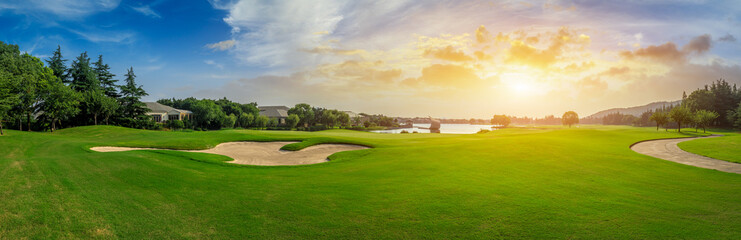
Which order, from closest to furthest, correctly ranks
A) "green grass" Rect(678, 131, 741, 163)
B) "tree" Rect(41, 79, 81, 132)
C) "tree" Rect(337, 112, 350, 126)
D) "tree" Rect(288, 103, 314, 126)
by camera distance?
"green grass" Rect(678, 131, 741, 163)
"tree" Rect(41, 79, 81, 132)
"tree" Rect(288, 103, 314, 126)
"tree" Rect(337, 112, 350, 126)

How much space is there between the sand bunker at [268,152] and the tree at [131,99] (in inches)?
1686

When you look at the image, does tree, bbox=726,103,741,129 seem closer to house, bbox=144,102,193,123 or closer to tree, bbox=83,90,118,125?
tree, bbox=83,90,118,125

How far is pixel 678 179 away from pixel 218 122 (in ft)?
255

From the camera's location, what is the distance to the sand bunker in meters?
17.1

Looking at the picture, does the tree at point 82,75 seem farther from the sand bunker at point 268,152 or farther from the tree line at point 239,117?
the sand bunker at point 268,152

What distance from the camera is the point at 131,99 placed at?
55.0 m

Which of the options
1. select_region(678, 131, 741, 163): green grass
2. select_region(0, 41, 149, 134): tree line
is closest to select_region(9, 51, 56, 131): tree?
select_region(0, 41, 149, 134): tree line

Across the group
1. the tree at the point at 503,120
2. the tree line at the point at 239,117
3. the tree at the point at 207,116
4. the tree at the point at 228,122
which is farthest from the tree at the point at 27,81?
the tree at the point at 503,120

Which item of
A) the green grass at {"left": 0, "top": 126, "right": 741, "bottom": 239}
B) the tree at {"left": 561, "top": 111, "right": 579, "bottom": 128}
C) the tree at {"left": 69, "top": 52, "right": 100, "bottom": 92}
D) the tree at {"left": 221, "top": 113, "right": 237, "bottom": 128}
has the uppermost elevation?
the tree at {"left": 69, "top": 52, "right": 100, "bottom": 92}

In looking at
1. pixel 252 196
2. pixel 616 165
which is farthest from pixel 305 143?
pixel 616 165

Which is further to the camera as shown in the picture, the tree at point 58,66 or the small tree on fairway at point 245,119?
the small tree on fairway at point 245,119

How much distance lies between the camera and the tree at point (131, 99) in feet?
179

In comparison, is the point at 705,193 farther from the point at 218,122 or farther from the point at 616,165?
the point at 218,122

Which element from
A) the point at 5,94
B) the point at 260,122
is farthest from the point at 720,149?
the point at 260,122
